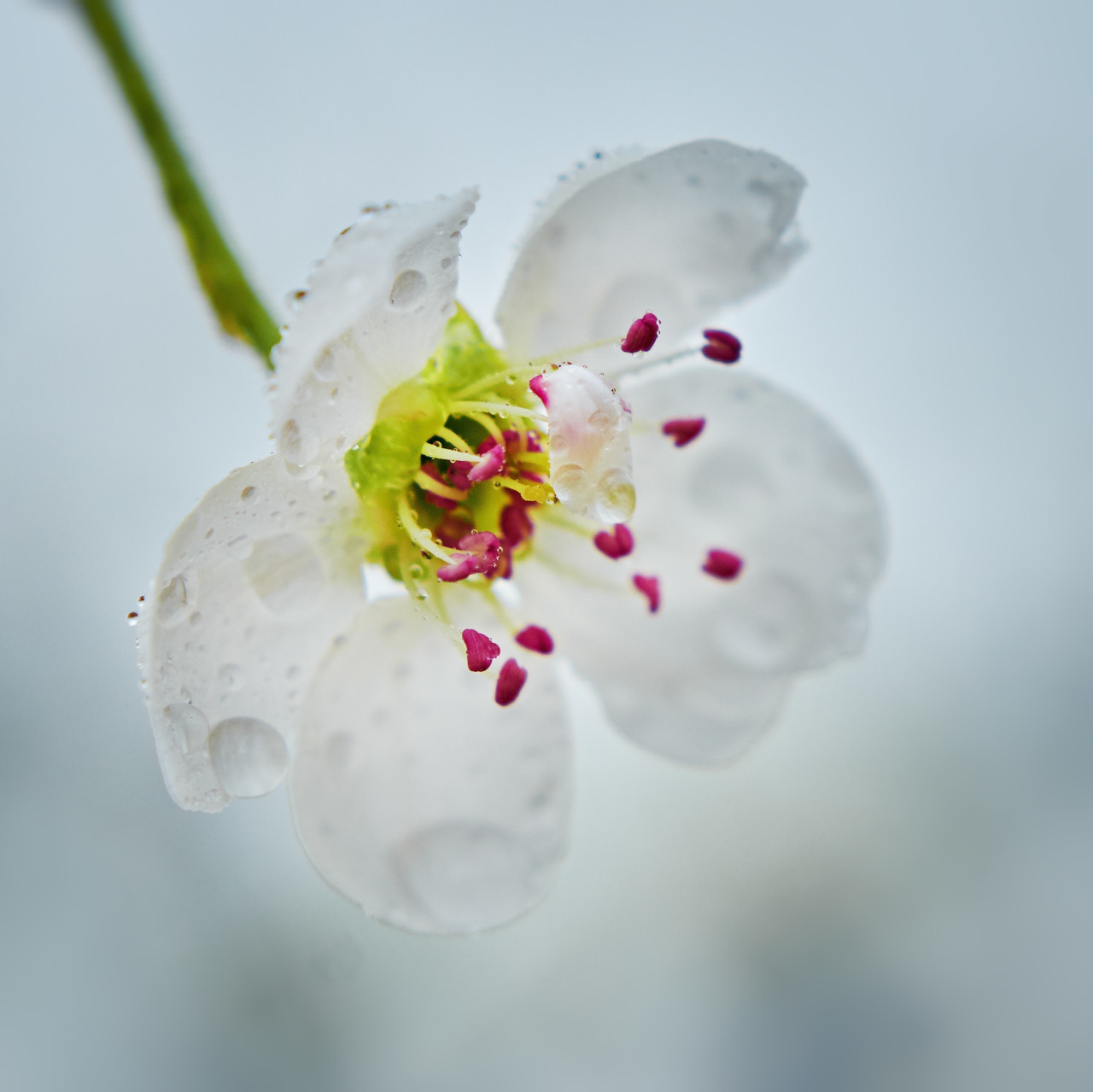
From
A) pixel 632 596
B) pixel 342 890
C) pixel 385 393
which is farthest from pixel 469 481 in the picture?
pixel 342 890

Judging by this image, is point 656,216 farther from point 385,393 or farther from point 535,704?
point 535,704

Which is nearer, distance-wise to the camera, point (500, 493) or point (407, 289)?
point (407, 289)

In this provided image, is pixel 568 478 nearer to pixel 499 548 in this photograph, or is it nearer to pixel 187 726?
pixel 499 548

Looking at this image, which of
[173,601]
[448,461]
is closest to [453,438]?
[448,461]

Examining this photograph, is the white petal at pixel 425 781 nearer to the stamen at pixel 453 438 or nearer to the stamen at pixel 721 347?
the stamen at pixel 453 438

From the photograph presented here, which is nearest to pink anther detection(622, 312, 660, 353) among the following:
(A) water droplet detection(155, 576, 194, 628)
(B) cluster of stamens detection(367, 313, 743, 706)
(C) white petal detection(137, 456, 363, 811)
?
(B) cluster of stamens detection(367, 313, 743, 706)
